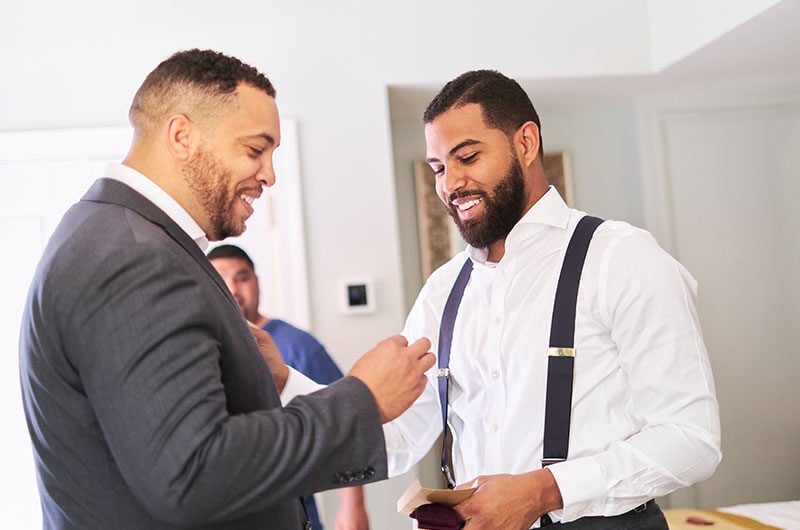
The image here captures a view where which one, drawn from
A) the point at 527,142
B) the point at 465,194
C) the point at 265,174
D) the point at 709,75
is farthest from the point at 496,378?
the point at 709,75

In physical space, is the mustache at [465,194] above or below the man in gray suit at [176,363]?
above

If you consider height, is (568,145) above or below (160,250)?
above

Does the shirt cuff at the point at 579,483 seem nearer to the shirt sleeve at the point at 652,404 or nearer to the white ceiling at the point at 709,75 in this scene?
the shirt sleeve at the point at 652,404

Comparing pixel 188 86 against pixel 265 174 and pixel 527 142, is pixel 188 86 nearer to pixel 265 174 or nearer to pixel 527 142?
pixel 265 174

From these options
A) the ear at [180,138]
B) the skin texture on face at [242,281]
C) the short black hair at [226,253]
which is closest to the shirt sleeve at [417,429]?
the ear at [180,138]

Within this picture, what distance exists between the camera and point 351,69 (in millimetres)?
4004

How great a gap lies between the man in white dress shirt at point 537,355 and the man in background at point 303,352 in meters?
1.08

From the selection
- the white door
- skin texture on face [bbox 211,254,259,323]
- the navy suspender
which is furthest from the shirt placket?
the white door

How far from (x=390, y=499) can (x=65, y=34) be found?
8.06ft

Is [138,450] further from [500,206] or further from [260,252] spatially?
[260,252]

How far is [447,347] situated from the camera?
2.02m

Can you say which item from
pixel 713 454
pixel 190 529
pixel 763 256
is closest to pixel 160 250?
pixel 190 529

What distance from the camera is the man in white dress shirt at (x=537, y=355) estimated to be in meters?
1.70

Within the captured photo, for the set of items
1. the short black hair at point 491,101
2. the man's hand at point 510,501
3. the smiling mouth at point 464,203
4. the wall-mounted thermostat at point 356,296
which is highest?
the short black hair at point 491,101
